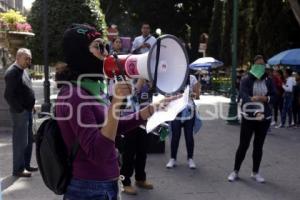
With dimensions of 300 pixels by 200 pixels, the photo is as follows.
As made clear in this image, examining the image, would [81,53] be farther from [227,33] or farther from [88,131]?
[227,33]

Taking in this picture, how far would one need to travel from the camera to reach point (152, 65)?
7.46 ft

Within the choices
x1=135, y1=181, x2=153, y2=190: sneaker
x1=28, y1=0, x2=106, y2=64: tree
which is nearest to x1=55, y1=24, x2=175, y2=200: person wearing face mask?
x1=135, y1=181, x2=153, y2=190: sneaker

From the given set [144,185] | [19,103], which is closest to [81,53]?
[144,185]

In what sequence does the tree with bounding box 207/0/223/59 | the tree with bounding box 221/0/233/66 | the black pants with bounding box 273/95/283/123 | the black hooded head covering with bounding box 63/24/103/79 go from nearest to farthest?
the black hooded head covering with bounding box 63/24/103/79
the black pants with bounding box 273/95/283/123
the tree with bounding box 221/0/233/66
the tree with bounding box 207/0/223/59

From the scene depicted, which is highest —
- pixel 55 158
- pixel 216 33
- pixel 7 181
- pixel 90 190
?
pixel 216 33

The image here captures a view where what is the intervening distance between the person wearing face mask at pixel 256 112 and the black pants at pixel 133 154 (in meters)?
1.36

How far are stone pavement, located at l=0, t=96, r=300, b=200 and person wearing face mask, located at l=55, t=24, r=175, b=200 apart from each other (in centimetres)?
352

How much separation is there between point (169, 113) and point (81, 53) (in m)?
0.56

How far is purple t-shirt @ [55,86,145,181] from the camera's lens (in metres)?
2.46

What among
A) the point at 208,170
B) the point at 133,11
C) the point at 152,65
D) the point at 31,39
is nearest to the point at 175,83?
the point at 152,65

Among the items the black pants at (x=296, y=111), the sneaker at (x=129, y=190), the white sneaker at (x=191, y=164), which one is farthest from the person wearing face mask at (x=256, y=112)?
the black pants at (x=296, y=111)

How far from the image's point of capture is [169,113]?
2.43 m

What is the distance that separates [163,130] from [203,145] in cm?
728

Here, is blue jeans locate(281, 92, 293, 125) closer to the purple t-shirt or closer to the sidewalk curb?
the sidewalk curb
